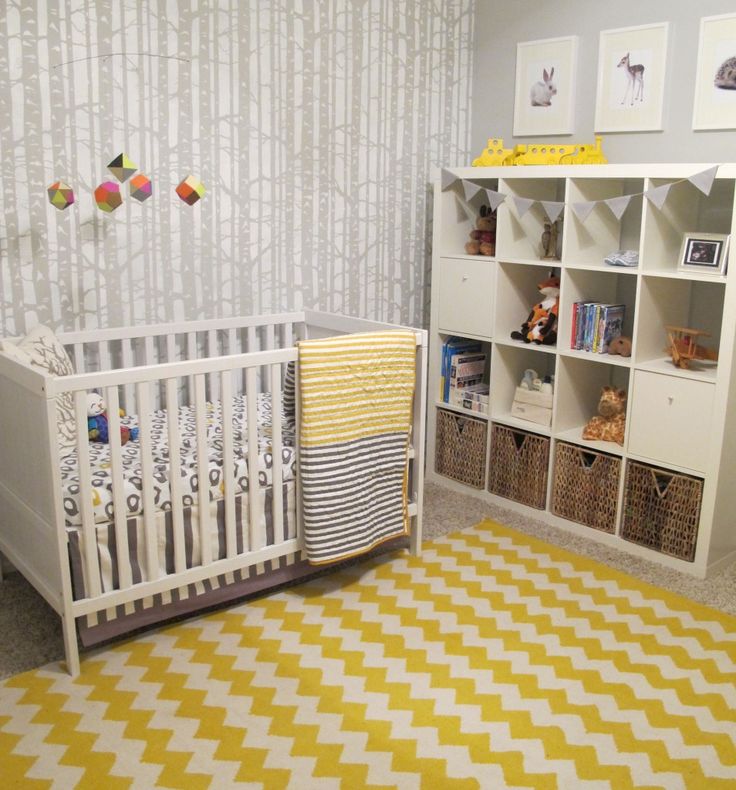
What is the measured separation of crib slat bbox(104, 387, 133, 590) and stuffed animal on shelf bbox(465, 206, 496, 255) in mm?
1698

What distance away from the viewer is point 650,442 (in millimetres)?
2775

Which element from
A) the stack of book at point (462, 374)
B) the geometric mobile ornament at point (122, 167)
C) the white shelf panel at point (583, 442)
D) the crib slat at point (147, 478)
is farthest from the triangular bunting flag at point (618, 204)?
the crib slat at point (147, 478)

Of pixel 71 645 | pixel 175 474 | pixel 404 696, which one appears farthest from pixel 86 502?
pixel 404 696

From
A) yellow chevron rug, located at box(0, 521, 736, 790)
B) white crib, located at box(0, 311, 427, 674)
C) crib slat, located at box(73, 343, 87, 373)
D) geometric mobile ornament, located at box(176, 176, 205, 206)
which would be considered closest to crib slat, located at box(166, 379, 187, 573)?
white crib, located at box(0, 311, 427, 674)

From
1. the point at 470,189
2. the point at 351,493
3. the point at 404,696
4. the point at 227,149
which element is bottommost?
the point at 404,696

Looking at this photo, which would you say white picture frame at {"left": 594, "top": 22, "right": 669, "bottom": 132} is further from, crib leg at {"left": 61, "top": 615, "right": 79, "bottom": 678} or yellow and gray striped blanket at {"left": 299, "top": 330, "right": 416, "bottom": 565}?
crib leg at {"left": 61, "top": 615, "right": 79, "bottom": 678}

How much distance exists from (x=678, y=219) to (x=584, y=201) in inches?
12.5

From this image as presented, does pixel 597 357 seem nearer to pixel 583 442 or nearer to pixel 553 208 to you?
pixel 583 442

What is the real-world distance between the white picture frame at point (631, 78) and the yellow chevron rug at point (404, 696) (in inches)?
63.6

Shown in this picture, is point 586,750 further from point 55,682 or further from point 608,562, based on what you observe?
point 55,682

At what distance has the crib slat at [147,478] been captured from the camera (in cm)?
212

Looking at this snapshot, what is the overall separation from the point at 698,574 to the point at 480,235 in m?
1.48

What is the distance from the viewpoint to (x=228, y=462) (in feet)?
7.65

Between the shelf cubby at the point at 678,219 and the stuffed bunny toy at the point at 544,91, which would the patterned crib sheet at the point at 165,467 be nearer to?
the shelf cubby at the point at 678,219
